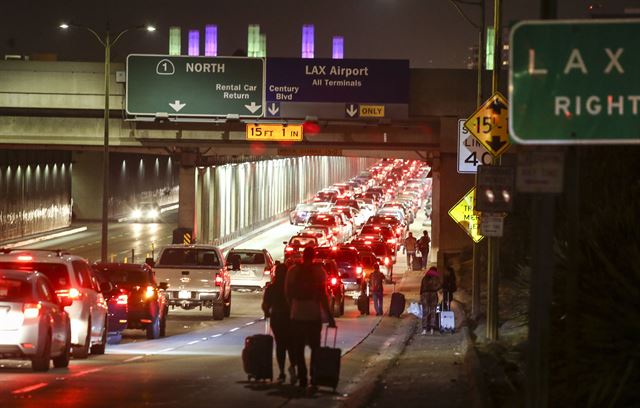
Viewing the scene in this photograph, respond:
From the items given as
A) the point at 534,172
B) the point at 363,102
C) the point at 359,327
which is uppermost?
the point at 363,102

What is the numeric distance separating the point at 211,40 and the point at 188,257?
26.4 m

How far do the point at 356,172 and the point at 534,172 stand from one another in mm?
182664

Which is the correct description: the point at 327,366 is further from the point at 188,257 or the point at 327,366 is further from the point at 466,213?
the point at 188,257

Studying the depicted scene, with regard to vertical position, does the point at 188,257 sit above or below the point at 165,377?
above

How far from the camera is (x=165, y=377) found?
17.7 m

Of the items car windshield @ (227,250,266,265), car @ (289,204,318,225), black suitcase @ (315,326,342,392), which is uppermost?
car @ (289,204,318,225)

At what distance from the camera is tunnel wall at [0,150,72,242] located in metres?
70.5

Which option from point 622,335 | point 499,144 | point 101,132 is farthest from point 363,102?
point 622,335

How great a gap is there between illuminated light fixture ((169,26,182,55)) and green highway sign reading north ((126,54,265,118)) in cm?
661

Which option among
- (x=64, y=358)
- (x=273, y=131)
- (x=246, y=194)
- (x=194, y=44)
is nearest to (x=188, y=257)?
(x=64, y=358)

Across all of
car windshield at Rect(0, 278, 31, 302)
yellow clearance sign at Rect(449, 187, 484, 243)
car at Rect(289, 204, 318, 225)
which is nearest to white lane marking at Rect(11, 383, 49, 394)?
car windshield at Rect(0, 278, 31, 302)

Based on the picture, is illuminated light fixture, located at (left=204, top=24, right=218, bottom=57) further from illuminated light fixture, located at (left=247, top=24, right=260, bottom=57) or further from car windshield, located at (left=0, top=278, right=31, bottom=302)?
car windshield, located at (left=0, top=278, right=31, bottom=302)

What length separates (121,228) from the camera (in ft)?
278

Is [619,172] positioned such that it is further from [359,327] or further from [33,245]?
[33,245]
